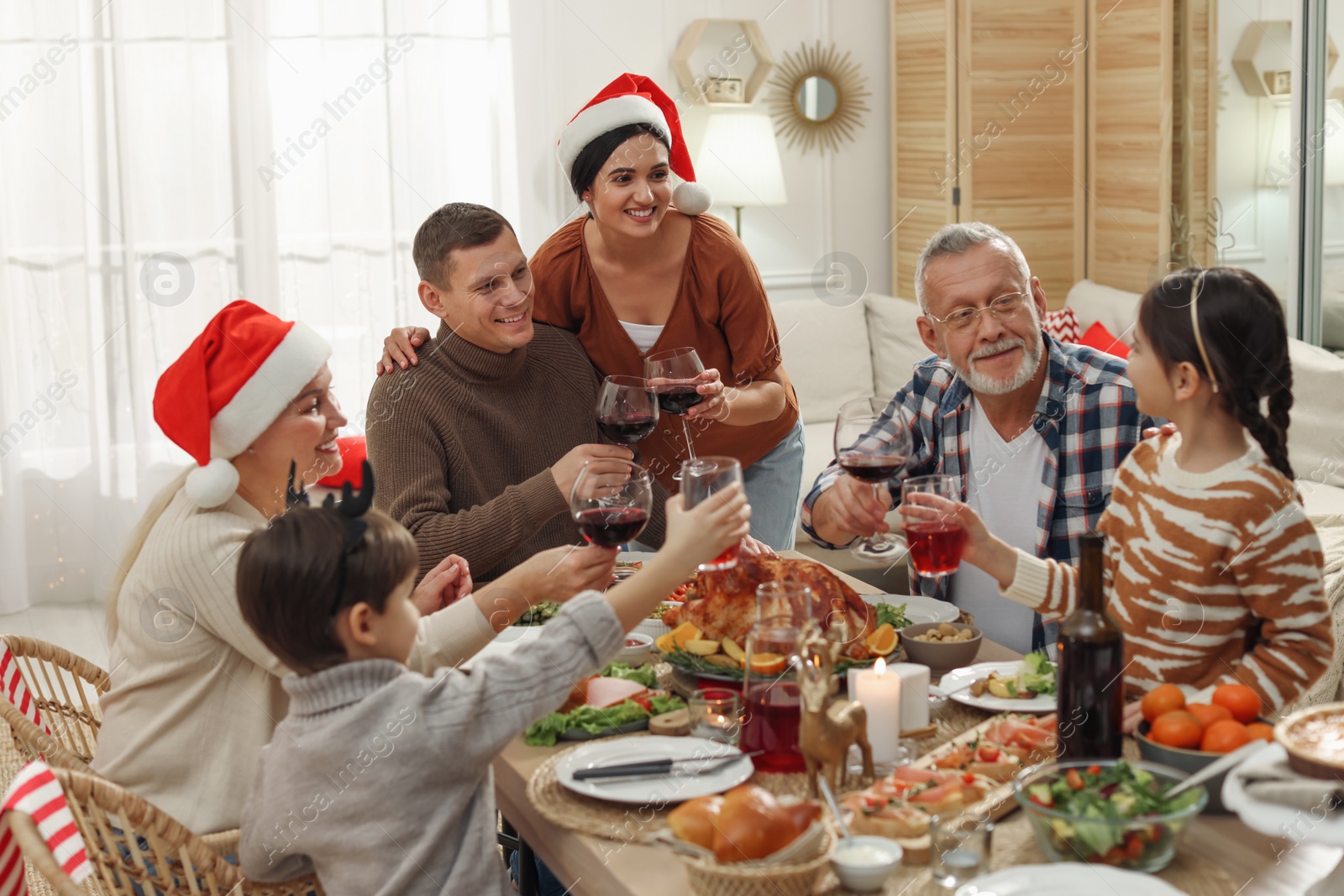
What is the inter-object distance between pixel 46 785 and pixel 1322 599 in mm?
1429

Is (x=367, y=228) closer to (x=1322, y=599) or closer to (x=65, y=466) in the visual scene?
(x=65, y=466)

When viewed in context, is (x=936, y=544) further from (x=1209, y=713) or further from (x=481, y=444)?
(x=481, y=444)

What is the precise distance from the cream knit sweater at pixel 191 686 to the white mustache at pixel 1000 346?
1052mm

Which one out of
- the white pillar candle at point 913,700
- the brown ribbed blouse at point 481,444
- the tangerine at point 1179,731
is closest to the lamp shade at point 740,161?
the brown ribbed blouse at point 481,444

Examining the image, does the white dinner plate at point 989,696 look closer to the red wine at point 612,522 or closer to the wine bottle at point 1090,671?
the wine bottle at point 1090,671

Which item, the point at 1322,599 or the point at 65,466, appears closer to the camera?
the point at 1322,599

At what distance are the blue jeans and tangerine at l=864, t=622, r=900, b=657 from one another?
1204 millimetres

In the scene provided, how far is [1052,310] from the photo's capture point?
5062 mm

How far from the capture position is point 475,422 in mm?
2395

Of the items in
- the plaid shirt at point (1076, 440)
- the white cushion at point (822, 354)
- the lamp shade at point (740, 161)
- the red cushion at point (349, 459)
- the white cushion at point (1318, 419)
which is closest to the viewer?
the plaid shirt at point (1076, 440)

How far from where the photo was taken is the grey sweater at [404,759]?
1.36m

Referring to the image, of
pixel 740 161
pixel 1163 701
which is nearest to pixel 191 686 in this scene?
pixel 1163 701

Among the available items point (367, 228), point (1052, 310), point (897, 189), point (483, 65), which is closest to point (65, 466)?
point (367, 228)

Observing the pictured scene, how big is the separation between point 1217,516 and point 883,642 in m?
0.47
